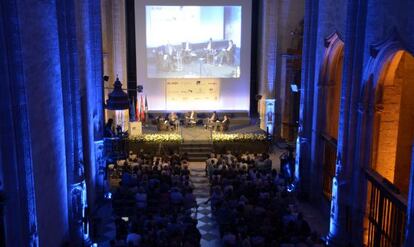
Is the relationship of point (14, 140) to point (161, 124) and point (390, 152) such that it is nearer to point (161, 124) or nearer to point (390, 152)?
point (390, 152)

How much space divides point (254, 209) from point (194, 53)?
1690 centimetres

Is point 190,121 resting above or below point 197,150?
above

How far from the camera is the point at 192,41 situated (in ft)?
105

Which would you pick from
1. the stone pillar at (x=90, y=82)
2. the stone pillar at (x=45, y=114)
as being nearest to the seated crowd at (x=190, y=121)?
the stone pillar at (x=90, y=82)

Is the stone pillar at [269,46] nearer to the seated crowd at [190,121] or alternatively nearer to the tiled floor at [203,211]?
the seated crowd at [190,121]

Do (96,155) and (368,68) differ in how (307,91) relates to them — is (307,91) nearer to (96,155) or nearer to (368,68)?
(368,68)

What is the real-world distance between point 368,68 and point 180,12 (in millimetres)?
18434

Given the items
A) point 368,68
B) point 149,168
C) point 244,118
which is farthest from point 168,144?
point 368,68

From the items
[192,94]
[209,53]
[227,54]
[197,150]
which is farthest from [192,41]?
[197,150]

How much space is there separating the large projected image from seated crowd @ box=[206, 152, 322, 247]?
37.1 feet

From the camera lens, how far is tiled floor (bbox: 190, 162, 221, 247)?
17.9 metres

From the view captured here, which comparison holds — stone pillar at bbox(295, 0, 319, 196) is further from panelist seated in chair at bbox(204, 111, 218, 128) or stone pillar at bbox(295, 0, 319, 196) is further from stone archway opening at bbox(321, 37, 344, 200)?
panelist seated in chair at bbox(204, 111, 218, 128)

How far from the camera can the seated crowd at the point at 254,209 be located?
15109 millimetres

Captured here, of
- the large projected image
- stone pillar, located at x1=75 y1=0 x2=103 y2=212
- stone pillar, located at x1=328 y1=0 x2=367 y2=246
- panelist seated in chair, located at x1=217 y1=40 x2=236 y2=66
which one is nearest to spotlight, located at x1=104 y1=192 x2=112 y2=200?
stone pillar, located at x1=75 y1=0 x2=103 y2=212
